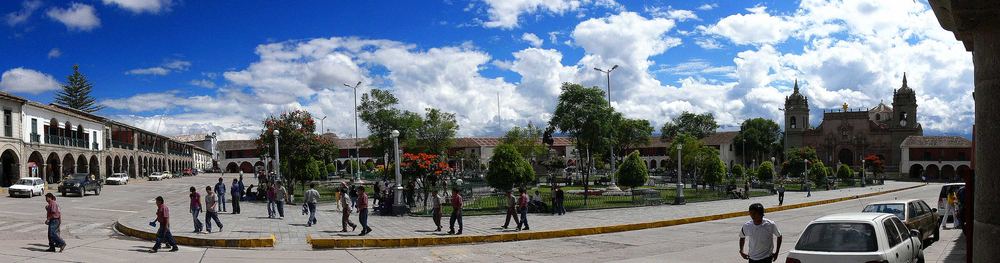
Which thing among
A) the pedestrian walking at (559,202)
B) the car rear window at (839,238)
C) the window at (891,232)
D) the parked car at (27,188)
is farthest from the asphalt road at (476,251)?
the parked car at (27,188)

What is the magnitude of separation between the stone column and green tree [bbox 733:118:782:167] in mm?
106340

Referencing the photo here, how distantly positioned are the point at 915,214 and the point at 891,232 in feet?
21.2

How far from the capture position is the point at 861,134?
4141 inches

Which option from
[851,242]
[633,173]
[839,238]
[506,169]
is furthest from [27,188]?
[851,242]

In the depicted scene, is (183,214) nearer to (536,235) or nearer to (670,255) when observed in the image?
(536,235)

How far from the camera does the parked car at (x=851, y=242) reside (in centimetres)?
834

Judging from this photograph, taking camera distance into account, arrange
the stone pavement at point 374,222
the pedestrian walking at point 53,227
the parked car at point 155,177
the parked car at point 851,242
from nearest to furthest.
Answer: the parked car at point 851,242, the pedestrian walking at point 53,227, the stone pavement at point 374,222, the parked car at point 155,177

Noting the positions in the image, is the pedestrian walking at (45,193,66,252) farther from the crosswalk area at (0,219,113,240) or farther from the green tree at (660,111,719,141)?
the green tree at (660,111,719,141)

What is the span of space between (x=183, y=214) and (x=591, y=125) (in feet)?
75.2

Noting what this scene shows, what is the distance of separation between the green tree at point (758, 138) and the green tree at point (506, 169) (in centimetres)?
8520

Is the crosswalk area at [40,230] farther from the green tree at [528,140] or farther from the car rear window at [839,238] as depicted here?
the green tree at [528,140]

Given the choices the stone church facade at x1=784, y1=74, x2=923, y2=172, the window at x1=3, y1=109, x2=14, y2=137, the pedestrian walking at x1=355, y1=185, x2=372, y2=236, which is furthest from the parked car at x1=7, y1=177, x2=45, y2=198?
the stone church facade at x1=784, y1=74, x2=923, y2=172

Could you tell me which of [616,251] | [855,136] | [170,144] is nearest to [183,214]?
[616,251]

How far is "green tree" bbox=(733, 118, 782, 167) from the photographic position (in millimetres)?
112375
